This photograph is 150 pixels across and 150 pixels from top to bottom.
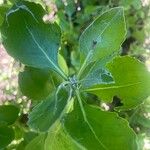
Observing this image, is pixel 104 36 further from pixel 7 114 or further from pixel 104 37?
pixel 7 114

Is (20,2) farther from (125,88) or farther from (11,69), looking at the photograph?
(11,69)

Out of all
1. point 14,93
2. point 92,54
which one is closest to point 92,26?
point 92,54

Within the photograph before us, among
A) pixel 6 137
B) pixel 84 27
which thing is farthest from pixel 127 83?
pixel 84 27

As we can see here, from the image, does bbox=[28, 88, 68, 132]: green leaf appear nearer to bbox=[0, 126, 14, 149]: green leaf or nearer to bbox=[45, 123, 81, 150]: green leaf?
bbox=[45, 123, 81, 150]: green leaf

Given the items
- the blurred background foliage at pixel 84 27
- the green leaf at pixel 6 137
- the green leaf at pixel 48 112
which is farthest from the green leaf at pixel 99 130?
the blurred background foliage at pixel 84 27

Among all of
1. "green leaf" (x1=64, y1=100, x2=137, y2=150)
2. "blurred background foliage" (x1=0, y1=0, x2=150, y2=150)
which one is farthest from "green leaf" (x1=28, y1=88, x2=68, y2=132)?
"blurred background foliage" (x1=0, y1=0, x2=150, y2=150)
